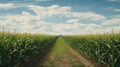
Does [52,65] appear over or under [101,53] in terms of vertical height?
under

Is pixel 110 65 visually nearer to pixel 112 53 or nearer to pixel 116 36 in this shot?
pixel 112 53

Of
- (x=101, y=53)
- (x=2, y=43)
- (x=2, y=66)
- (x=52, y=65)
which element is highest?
(x=2, y=43)

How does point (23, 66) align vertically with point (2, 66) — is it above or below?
below

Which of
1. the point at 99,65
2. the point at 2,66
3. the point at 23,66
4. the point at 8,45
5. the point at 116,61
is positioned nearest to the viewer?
the point at 2,66

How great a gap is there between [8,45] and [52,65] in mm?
5270

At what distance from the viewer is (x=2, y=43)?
1065cm

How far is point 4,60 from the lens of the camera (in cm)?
1035

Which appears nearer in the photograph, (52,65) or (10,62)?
(10,62)

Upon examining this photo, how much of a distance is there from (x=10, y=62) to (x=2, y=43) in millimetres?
985

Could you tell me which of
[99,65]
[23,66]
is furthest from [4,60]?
[99,65]

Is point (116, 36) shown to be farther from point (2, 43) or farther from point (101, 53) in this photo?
point (2, 43)

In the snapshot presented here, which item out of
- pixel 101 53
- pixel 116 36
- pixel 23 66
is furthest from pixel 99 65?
pixel 23 66

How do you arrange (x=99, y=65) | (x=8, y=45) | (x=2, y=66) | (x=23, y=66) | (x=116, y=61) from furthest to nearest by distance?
(x=99, y=65) → (x=23, y=66) → (x=116, y=61) → (x=8, y=45) → (x=2, y=66)

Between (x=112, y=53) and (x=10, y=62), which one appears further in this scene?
(x=112, y=53)
